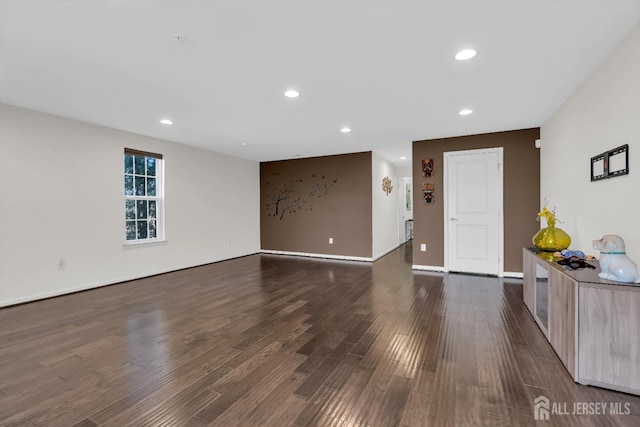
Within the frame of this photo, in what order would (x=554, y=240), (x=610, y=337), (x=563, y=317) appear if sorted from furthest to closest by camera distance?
(x=554, y=240) → (x=563, y=317) → (x=610, y=337)

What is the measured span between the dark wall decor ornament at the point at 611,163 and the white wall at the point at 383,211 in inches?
154

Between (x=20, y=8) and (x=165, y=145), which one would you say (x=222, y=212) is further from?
(x=20, y=8)

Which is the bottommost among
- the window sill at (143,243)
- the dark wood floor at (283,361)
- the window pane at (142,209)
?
the dark wood floor at (283,361)

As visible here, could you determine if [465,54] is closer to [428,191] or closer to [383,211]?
[428,191]

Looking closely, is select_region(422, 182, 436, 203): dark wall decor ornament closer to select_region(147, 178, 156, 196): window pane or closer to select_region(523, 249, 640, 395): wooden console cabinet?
select_region(523, 249, 640, 395): wooden console cabinet

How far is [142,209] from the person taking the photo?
16.7 feet

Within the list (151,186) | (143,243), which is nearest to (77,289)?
(143,243)

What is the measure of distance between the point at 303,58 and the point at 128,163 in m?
3.88

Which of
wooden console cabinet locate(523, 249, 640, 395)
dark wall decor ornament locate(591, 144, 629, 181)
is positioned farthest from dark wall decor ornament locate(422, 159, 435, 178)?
wooden console cabinet locate(523, 249, 640, 395)

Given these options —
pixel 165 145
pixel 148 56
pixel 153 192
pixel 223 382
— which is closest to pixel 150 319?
pixel 223 382

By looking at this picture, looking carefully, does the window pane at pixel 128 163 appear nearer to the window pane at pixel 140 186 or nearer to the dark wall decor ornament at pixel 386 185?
the window pane at pixel 140 186

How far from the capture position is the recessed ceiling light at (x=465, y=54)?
2346 millimetres

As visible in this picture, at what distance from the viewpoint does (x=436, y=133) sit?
4.84m

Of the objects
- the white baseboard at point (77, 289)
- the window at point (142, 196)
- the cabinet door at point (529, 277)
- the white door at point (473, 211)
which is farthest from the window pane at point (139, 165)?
the cabinet door at point (529, 277)
